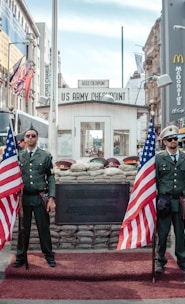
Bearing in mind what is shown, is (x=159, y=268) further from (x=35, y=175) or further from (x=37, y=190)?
(x=35, y=175)

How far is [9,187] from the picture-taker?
226 inches

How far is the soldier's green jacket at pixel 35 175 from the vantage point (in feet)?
19.7

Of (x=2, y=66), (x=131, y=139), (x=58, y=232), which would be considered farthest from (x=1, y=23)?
(x=58, y=232)

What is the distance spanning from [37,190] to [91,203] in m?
1.43

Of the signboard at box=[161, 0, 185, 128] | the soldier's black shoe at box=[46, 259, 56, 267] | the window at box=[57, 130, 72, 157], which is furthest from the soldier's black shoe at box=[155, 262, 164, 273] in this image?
the signboard at box=[161, 0, 185, 128]

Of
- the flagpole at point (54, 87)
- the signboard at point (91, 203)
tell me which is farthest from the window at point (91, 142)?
the signboard at point (91, 203)

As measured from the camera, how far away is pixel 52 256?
6102mm

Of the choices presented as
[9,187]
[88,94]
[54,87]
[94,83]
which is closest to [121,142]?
[54,87]

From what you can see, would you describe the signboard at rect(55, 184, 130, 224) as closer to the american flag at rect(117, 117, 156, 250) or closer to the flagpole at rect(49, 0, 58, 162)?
the american flag at rect(117, 117, 156, 250)

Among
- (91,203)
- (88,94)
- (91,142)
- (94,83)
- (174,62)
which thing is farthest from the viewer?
(174,62)

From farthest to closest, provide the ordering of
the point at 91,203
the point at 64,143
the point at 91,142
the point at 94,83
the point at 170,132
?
the point at 94,83 → the point at 64,143 → the point at 91,142 → the point at 91,203 → the point at 170,132

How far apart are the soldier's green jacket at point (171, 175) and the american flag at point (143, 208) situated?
0.14m

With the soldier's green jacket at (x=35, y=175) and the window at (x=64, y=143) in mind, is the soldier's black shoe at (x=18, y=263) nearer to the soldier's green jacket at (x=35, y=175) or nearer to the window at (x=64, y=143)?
the soldier's green jacket at (x=35, y=175)

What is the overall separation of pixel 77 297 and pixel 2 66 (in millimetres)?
44460
